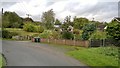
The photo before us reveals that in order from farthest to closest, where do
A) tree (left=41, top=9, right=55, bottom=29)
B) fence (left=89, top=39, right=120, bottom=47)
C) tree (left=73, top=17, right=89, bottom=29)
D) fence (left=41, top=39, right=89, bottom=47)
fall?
tree (left=73, top=17, right=89, bottom=29) < tree (left=41, top=9, right=55, bottom=29) < fence (left=41, top=39, right=89, bottom=47) < fence (left=89, top=39, right=120, bottom=47)

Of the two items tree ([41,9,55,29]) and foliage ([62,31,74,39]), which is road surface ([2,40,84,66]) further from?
tree ([41,9,55,29])

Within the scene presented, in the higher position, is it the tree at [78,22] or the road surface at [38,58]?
the tree at [78,22]

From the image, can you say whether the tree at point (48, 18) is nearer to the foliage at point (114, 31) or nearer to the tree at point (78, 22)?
the tree at point (78, 22)

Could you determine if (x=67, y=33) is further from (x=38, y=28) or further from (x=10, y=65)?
(x=38, y=28)

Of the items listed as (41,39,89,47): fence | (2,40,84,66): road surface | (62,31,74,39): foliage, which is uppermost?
(62,31,74,39): foliage

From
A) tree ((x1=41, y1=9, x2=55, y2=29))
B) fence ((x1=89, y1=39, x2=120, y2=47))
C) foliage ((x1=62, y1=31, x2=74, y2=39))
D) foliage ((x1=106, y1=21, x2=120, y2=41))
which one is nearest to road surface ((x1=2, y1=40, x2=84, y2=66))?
fence ((x1=89, y1=39, x2=120, y2=47))

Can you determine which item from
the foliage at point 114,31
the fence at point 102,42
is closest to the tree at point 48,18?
the foliage at point 114,31

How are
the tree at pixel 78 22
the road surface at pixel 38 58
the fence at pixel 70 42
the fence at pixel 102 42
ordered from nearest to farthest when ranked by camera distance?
the road surface at pixel 38 58
the fence at pixel 102 42
the fence at pixel 70 42
the tree at pixel 78 22

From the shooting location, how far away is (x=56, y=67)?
16203 millimetres

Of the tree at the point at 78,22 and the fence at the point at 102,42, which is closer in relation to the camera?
the fence at the point at 102,42

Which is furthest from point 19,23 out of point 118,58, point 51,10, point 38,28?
point 118,58

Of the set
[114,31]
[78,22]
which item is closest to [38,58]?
[114,31]

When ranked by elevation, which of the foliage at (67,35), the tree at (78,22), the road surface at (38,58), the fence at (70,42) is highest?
the tree at (78,22)

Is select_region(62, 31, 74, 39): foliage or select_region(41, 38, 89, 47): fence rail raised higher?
select_region(62, 31, 74, 39): foliage
